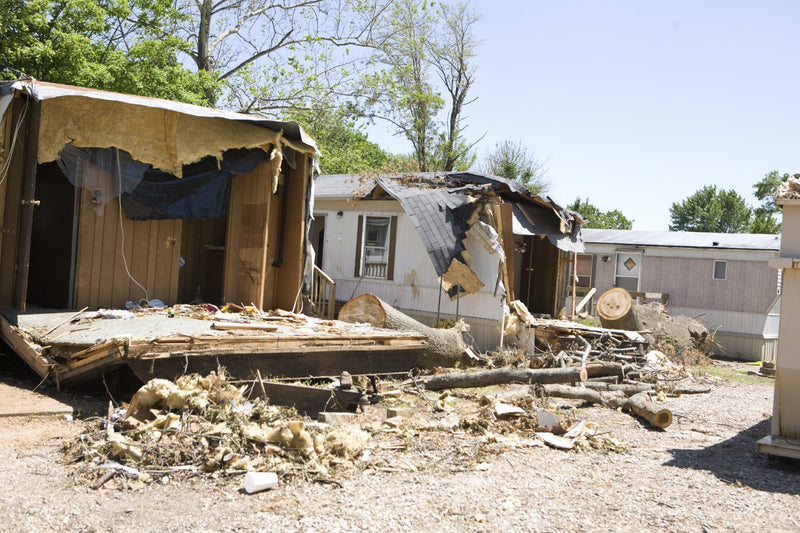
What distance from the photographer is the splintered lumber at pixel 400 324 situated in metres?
11.4

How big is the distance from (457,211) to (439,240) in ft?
2.68

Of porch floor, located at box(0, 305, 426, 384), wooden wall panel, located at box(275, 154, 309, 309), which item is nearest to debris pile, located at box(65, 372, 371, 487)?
porch floor, located at box(0, 305, 426, 384)

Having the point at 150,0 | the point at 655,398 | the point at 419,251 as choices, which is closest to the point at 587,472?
the point at 655,398

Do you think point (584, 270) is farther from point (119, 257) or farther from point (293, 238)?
point (119, 257)

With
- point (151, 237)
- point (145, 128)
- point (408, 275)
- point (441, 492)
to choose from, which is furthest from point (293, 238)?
point (441, 492)

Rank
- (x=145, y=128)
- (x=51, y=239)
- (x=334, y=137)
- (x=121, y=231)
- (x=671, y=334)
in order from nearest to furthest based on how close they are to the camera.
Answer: (x=145, y=128)
(x=121, y=231)
(x=51, y=239)
(x=671, y=334)
(x=334, y=137)

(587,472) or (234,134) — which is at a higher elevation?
(234,134)

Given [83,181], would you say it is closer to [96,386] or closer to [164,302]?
[164,302]

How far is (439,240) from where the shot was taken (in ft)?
42.5

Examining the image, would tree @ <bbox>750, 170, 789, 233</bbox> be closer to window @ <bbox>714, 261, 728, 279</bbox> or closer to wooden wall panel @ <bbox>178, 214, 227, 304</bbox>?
window @ <bbox>714, 261, 728, 279</bbox>

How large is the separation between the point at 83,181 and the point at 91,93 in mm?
1177

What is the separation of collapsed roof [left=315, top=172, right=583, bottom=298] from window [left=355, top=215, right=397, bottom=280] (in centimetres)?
62

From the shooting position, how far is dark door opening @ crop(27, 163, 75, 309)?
30.8 ft

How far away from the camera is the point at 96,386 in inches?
302
